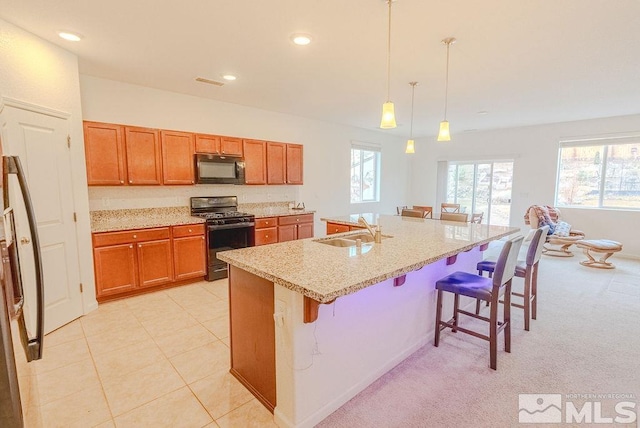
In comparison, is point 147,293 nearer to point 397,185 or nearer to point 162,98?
point 162,98

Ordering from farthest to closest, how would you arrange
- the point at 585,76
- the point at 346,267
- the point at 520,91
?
the point at 520,91, the point at 585,76, the point at 346,267

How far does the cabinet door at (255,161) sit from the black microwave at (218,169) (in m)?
0.16

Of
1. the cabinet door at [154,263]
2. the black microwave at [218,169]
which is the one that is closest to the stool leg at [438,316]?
the cabinet door at [154,263]

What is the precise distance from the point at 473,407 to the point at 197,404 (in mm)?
1696

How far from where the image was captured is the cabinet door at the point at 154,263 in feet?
11.9

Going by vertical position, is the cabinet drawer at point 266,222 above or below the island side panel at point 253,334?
above

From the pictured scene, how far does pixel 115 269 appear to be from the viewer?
3447 mm

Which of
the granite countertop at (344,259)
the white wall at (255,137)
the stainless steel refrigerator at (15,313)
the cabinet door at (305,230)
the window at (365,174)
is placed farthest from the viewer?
the window at (365,174)

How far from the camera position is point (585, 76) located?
3561mm

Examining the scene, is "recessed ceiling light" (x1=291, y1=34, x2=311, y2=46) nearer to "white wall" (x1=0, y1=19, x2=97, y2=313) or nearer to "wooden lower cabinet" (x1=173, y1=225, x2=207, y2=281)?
"white wall" (x1=0, y1=19, x2=97, y2=313)

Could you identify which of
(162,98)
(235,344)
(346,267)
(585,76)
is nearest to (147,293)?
(235,344)

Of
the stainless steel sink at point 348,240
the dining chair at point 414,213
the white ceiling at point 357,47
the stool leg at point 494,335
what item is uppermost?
the white ceiling at point 357,47

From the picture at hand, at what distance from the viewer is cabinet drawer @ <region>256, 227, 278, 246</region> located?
15.2 feet

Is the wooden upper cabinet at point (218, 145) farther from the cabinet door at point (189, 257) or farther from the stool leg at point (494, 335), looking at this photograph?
the stool leg at point (494, 335)
